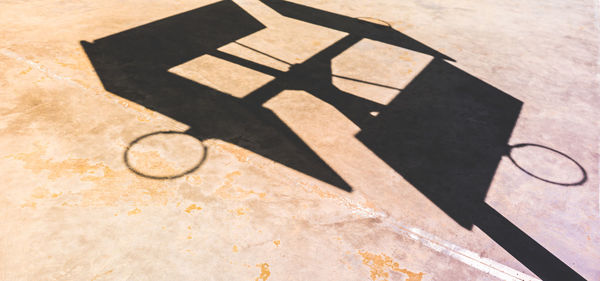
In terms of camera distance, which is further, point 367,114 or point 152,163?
point 367,114

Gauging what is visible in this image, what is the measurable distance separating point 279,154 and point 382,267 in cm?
159

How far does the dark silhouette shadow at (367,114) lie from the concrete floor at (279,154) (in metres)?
0.03

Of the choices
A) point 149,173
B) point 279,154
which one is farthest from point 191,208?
point 279,154

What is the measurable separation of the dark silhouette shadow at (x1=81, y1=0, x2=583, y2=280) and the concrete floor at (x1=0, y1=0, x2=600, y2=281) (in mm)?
29

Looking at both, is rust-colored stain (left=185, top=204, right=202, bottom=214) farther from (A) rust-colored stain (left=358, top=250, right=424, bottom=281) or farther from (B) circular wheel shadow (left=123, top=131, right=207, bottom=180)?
(A) rust-colored stain (left=358, top=250, right=424, bottom=281)

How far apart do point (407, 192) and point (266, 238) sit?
153cm

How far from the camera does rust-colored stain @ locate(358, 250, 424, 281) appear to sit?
9.37 feet

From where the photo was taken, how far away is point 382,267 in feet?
9.58

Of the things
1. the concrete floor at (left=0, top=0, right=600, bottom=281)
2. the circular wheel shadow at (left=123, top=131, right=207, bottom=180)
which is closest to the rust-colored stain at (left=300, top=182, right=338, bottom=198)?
the concrete floor at (left=0, top=0, right=600, bottom=281)

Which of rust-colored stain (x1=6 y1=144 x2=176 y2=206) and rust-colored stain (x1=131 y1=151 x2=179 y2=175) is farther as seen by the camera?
rust-colored stain (x1=131 y1=151 x2=179 y2=175)

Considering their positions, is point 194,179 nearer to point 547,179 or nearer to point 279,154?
point 279,154

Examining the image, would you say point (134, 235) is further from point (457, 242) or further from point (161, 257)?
point (457, 242)

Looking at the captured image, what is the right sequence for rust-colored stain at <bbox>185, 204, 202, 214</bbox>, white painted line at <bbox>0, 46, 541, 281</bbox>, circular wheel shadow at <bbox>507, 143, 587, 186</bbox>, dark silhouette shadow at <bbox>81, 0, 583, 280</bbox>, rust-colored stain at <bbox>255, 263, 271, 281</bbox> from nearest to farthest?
1. rust-colored stain at <bbox>255, 263, 271, 281</bbox>
2. white painted line at <bbox>0, 46, 541, 281</bbox>
3. rust-colored stain at <bbox>185, 204, 202, 214</bbox>
4. dark silhouette shadow at <bbox>81, 0, 583, 280</bbox>
5. circular wheel shadow at <bbox>507, 143, 587, 186</bbox>

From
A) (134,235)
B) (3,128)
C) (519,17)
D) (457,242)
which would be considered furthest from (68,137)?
(519,17)
